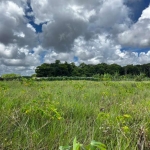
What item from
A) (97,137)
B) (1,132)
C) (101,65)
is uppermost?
(101,65)

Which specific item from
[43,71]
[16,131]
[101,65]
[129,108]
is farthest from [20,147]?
[101,65]

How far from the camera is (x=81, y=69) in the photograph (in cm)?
7031

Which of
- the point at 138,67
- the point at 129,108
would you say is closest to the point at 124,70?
the point at 138,67

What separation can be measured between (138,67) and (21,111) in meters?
80.7

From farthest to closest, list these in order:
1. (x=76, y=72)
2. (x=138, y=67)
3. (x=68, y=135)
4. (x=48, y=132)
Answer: (x=138, y=67), (x=76, y=72), (x=48, y=132), (x=68, y=135)

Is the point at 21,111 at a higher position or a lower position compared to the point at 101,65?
lower

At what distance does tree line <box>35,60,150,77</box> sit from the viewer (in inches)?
2480

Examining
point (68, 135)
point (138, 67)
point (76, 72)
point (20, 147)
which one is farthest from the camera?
point (138, 67)

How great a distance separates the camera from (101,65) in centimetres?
7900

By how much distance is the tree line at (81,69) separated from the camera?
207 ft

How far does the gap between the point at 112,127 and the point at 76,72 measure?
65.2 meters

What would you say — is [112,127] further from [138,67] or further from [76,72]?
[138,67]

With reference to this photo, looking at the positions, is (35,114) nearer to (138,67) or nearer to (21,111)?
(21,111)

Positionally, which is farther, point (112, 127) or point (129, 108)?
point (129, 108)
